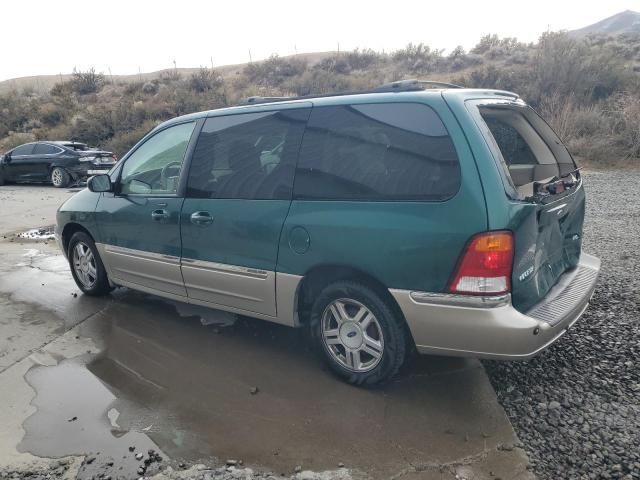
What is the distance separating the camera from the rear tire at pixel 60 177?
1547 centimetres

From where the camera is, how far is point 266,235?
3.57m

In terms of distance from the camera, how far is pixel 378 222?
3.05m

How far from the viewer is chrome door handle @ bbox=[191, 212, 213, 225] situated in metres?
3.91

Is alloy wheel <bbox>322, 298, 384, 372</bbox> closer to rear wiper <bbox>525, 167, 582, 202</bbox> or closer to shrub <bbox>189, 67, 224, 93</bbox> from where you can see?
rear wiper <bbox>525, 167, 582, 202</bbox>

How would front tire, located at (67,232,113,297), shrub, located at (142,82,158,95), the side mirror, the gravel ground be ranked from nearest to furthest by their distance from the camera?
the gravel ground < the side mirror < front tire, located at (67,232,113,297) < shrub, located at (142,82,158,95)

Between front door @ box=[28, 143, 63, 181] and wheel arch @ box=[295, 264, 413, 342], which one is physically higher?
wheel arch @ box=[295, 264, 413, 342]

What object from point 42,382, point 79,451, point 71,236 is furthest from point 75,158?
point 79,451

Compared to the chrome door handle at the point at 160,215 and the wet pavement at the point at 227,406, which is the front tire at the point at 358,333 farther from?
the chrome door handle at the point at 160,215

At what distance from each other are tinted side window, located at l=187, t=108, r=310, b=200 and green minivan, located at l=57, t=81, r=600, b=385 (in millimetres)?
11

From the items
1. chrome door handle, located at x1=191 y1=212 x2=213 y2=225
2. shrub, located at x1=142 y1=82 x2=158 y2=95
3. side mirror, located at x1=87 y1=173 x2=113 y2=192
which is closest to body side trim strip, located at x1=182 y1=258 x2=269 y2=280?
chrome door handle, located at x1=191 y1=212 x2=213 y2=225

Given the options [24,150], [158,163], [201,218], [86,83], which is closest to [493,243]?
[201,218]

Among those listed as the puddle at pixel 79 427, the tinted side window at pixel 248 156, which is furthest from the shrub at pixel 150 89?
the puddle at pixel 79 427

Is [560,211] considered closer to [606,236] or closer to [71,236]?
[606,236]

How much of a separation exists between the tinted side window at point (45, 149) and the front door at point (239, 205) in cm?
1368
